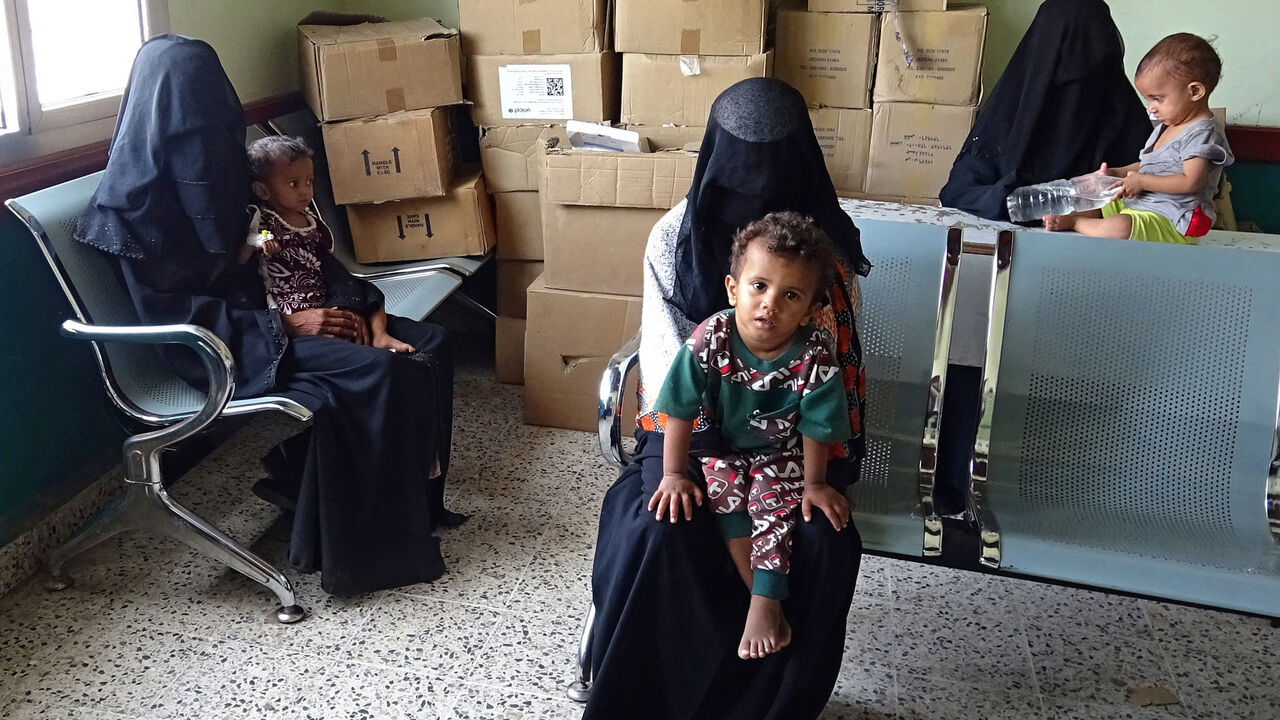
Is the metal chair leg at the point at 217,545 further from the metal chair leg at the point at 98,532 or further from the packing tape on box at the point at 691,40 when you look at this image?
the packing tape on box at the point at 691,40

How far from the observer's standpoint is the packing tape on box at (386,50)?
299 centimetres

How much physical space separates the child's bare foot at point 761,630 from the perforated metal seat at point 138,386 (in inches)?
42.2

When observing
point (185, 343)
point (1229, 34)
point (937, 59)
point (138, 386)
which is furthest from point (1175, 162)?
point (138, 386)

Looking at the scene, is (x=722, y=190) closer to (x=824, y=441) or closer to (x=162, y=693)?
(x=824, y=441)

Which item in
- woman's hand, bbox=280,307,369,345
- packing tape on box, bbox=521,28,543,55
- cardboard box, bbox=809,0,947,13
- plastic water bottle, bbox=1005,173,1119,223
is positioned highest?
cardboard box, bbox=809,0,947,13

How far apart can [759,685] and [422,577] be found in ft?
3.16

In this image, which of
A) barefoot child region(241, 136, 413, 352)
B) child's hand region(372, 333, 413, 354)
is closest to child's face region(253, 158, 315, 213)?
barefoot child region(241, 136, 413, 352)

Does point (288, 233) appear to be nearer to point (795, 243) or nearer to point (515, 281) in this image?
point (515, 281)

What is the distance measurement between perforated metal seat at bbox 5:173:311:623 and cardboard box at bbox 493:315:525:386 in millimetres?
1281

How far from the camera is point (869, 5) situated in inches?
117

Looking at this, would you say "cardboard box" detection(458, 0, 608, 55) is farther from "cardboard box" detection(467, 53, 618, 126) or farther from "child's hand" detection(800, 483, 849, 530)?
"child's hand" detection(800, 483, 849, 530)

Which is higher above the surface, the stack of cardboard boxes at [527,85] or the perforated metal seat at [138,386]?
the stack of cardboard boxes at [527,85]

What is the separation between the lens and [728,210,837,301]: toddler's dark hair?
1.65 metres

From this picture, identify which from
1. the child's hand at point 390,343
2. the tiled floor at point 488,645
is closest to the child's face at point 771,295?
the tiled floor at point 488,645
